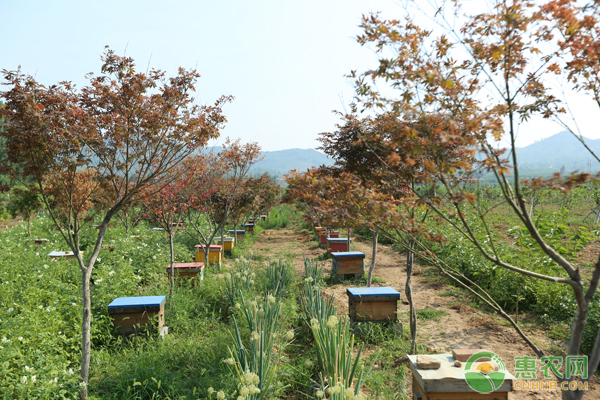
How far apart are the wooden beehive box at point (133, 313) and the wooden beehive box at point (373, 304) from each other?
A: 264cm

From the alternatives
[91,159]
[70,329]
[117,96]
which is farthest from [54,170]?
[70,329]

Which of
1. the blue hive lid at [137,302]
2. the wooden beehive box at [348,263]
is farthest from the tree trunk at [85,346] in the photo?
the wooden beehive box at [348,263]

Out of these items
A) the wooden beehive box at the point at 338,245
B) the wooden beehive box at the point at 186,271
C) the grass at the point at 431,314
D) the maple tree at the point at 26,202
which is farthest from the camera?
the wooden beehive box at the point at 338,245

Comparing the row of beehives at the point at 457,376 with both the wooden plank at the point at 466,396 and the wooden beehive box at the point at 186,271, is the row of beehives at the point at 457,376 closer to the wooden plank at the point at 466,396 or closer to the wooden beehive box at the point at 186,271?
the wooden plank at the point at 466,396

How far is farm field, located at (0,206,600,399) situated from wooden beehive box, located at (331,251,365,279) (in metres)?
0.40

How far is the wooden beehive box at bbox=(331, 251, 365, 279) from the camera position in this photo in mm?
8033

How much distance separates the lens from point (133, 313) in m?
4.38

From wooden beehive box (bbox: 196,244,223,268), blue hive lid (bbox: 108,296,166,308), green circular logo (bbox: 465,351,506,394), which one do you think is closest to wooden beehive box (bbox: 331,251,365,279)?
wooden beehive box (bbox: 196,244,223,268)

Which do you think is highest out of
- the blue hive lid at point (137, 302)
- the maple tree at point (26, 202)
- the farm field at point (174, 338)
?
the maple tree at point (26, 202)

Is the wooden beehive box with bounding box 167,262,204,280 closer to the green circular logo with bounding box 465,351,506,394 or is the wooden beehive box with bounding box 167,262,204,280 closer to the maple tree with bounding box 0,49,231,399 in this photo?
the maple tree with bounding box 0,49,231,399

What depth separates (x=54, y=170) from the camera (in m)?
3.46

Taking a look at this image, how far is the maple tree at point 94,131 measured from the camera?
317 cm

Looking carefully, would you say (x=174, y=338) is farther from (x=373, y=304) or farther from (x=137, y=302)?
(x=373, y=304)

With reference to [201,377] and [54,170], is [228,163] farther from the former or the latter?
[201,377]
